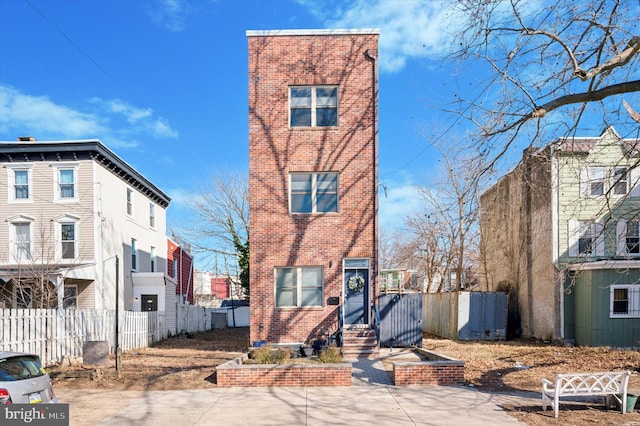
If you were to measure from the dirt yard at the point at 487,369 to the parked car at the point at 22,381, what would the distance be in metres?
4.03

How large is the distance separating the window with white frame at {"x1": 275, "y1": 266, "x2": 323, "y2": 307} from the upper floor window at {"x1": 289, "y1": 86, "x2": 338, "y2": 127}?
514cm

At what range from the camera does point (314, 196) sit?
16.6 m

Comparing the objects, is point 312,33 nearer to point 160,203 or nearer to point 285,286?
point 285,286

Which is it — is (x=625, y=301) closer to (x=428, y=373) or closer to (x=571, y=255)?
(x=571, y=255)

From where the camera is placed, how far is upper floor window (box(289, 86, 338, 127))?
16.8 m

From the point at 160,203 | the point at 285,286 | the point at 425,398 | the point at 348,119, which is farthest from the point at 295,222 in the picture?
the point at 160,203

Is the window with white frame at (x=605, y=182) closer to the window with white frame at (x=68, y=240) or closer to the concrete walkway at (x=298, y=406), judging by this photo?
the concrete walkway at (x=298, y=406)

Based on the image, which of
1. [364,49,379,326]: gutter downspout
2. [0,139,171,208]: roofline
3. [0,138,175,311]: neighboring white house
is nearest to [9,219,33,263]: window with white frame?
[0,138,175,311]: neighboring white house

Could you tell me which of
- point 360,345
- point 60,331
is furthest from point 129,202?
point 360,345

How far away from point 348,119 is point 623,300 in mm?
12400

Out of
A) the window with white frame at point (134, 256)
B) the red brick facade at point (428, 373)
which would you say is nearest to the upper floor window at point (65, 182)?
the window with white frame at point (134, 256)

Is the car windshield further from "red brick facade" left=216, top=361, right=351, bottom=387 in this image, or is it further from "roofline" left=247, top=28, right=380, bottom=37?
"roofline" left=247, top=28, right=380, bottom=37

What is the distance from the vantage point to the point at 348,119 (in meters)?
16.7

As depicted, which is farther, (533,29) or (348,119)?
(348,119)
